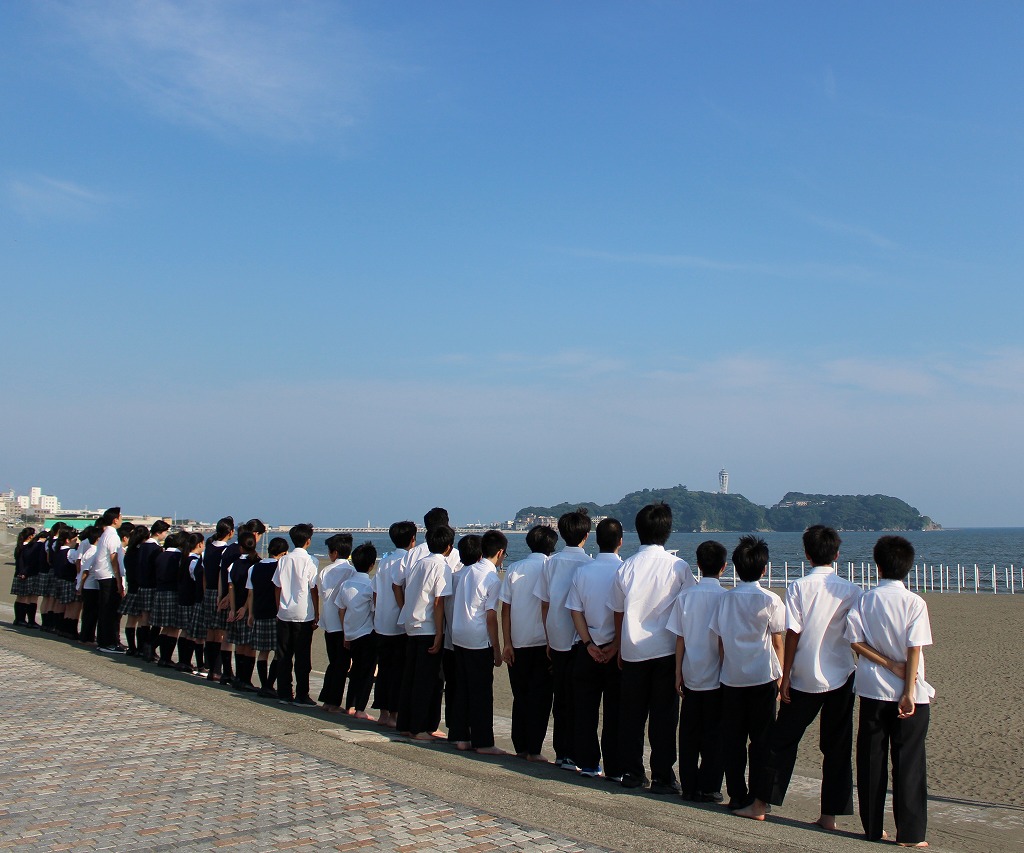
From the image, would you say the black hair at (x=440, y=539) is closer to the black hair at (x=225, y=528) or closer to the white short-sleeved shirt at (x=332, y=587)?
the white short-sleeved shirt at (x=332, y=587)

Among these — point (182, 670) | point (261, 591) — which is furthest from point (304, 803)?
point (182, 670)

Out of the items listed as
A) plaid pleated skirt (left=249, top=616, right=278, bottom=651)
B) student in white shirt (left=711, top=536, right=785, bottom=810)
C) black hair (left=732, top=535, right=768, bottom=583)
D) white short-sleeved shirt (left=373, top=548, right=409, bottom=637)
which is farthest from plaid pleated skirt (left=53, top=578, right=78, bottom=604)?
black hair (left=732, top=535, right=768, bottom=583)

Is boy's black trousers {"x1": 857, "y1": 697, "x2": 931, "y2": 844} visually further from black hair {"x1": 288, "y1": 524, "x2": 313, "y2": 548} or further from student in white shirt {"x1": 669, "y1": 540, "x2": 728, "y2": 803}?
black hair {"x1": 288, "y1": 524, "x2": 313, "y2": 548}

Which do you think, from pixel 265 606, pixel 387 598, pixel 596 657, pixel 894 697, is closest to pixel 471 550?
pixel 387 598

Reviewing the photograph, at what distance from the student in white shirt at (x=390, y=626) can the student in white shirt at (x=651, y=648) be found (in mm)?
2638

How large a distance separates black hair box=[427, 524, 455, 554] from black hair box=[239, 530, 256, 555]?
128 inches

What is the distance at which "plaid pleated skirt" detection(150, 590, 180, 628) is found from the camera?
12.1m

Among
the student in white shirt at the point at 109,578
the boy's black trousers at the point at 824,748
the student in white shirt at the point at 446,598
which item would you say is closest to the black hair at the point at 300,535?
the student in white shirt at the point at 446,598

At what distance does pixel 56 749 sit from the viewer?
718 centimetres

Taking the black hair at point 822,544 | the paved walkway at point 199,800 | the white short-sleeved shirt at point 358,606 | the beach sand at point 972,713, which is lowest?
the beach sand at point 972,713

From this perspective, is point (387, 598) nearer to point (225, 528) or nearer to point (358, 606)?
point (358, 606)

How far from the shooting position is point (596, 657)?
693cm

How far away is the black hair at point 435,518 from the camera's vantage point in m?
8.41

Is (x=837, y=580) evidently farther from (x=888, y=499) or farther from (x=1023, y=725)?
(x=888, y=499)
